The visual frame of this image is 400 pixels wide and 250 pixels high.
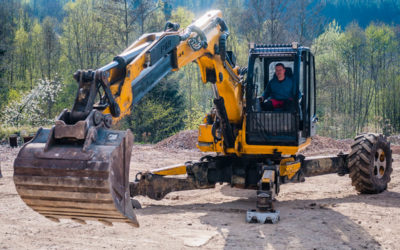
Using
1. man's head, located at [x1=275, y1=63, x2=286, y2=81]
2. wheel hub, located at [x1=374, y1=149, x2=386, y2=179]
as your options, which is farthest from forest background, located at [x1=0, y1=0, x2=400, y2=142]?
man's head, located at [x1=275, y1=63, x2=286, y2=81]

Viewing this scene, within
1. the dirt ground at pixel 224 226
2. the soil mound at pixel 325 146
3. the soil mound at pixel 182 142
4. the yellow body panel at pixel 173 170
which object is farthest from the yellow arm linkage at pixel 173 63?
the soil mound at pixel 182 142

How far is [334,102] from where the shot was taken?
100ft

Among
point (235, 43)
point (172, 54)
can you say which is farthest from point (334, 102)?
point (172, 54)

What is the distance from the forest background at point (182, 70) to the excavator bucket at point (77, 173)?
19336 millimetres

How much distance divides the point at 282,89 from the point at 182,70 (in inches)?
981

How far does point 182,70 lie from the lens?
32.5 metres

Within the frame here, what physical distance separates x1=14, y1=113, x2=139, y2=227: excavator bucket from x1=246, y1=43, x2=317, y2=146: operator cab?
3721 mm

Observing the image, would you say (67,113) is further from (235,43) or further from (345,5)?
(345,5)

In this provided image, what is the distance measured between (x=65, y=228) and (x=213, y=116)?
10.8 feet

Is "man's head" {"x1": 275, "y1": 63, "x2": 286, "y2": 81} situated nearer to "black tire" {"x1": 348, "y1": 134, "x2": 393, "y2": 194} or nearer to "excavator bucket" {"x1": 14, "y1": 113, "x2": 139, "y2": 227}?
"black tire" {"x1": 348, "y1": 134, "x2": 393, "y2": 194}

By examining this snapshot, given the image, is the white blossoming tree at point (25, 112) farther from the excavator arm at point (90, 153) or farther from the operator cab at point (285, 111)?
the excavator arm at point (90, 153)

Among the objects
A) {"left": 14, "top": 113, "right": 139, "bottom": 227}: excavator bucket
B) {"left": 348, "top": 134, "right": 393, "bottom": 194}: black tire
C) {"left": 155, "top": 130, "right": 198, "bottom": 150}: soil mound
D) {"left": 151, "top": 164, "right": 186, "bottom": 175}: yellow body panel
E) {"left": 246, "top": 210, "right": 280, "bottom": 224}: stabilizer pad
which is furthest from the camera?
{"left": 155, "top": 130, "right": 198, "bottom": 150}: soil mound

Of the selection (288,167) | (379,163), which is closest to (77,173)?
(288,167)

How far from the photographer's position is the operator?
7898 mm
